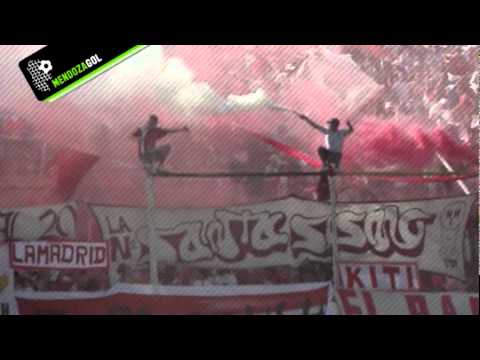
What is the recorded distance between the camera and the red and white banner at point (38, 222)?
5309mm

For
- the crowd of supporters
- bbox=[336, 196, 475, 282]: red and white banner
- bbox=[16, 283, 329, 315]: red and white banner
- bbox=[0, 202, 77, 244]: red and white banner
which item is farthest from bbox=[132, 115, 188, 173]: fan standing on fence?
the crowd of supporters

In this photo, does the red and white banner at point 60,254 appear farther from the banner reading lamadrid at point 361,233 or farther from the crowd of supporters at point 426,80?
the crowd of supporters at point 426,80

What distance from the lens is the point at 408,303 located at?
5.29 metres

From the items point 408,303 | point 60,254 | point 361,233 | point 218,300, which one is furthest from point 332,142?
point 60,254

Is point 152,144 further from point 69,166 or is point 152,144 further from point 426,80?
point 426,80

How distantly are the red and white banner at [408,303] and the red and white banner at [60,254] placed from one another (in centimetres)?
192

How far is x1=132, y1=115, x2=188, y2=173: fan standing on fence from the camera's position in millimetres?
5266

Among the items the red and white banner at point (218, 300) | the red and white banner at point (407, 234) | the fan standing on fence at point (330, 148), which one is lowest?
the red and white banner at point (218, 300)

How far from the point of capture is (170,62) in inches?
206

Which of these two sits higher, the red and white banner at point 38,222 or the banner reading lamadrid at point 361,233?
the red and white banner at point 38,222

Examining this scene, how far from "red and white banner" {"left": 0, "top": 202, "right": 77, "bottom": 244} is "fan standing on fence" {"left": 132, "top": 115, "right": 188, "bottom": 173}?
0.68 m

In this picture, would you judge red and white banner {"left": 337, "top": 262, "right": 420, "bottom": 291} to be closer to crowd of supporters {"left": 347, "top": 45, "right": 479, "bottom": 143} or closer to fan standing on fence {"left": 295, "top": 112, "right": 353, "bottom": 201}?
fan standing on fence {"left": 295, "top": 112, "right": 353, "bottom": 201}

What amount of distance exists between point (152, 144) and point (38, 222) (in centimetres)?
110

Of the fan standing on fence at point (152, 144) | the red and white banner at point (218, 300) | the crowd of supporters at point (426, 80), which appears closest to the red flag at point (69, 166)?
the fan standing on fence at point (152, 144)
